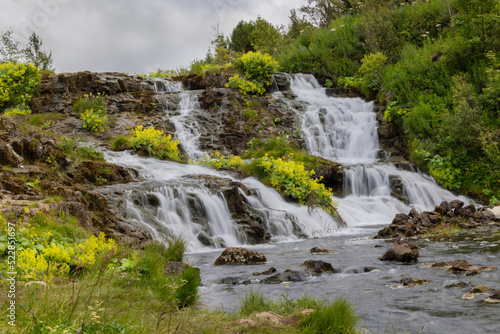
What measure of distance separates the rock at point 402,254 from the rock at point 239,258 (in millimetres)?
2138

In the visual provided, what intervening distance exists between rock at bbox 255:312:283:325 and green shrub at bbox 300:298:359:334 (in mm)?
229

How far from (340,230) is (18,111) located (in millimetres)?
13263

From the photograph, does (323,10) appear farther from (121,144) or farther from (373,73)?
(121,144)

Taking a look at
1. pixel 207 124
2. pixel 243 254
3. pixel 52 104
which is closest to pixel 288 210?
pixel 243 254

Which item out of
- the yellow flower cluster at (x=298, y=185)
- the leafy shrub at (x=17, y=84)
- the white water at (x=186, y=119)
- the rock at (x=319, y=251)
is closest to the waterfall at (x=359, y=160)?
the yellow flower cluster at (x=298, y=185)

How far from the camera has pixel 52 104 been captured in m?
17.6

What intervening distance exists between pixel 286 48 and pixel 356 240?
64.1ft

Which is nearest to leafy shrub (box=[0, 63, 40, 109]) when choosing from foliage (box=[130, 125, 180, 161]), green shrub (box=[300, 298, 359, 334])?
foliage (box=[130, 125, 180, 161])

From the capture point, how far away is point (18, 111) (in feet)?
53.4

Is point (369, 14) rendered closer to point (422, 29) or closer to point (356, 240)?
point (422, 29)

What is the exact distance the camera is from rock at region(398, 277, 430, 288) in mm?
5293

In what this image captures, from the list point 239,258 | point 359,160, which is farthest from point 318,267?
point 359,160

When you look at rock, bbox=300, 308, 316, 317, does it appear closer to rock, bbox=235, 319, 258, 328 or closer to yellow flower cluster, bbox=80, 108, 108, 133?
rock, bbox=235, 319, 258, 328

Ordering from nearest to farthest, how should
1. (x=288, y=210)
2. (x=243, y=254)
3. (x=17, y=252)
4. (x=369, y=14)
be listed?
1. (x=17, y=252)
2. (x=243, y=254)
3. (x=288, y=210)
4. (x=369, y=14)
